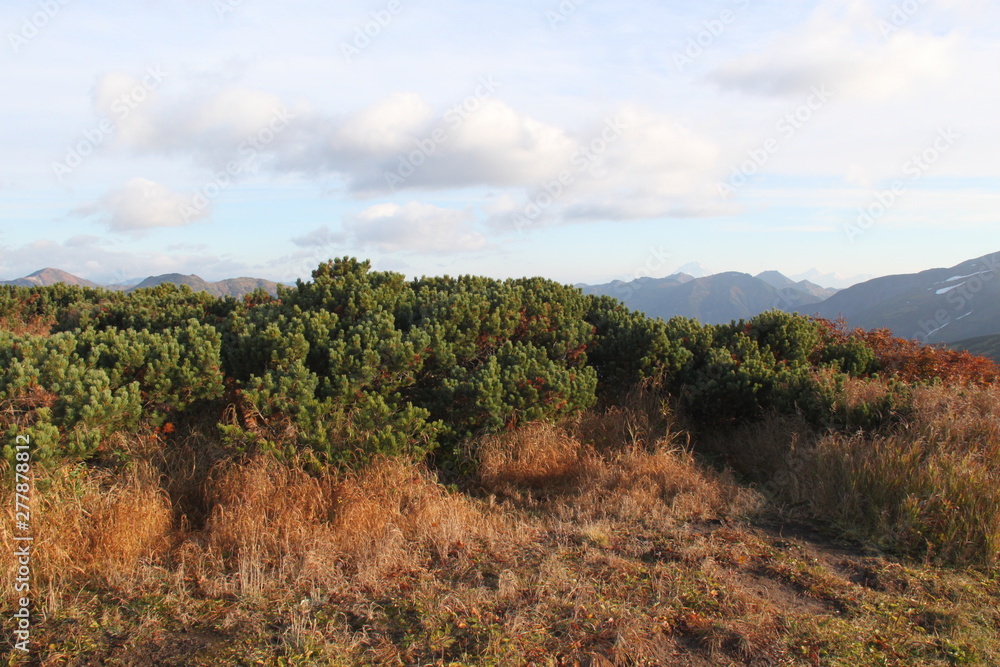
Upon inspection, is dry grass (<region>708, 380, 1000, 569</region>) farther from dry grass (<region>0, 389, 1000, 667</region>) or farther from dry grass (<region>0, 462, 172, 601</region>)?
Answer: dry grass (<region>0, 462, 172, 601</region>)

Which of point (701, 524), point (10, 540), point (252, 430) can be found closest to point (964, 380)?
point (701, 524)

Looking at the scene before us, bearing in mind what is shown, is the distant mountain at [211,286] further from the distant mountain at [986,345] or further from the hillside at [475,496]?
the distant mountain at [986,345]

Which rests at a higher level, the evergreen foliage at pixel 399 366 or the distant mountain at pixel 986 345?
the evergreen foliage at pixel 399 366

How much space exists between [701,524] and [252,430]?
3628 mm

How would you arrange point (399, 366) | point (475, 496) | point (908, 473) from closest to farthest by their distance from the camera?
point (908, 473) < point (475, 496) < point (399, 366)

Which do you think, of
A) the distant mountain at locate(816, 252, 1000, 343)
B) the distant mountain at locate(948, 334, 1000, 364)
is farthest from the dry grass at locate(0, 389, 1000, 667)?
the distant mountain at locate(816, 252, 1000, 343)

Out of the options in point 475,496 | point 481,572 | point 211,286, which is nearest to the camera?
point 481,572

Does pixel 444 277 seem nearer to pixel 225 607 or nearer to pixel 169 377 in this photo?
pixel 169 377

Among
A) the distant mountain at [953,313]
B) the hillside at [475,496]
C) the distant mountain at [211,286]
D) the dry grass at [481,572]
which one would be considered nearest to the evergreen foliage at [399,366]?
the hillside at [475,496]
